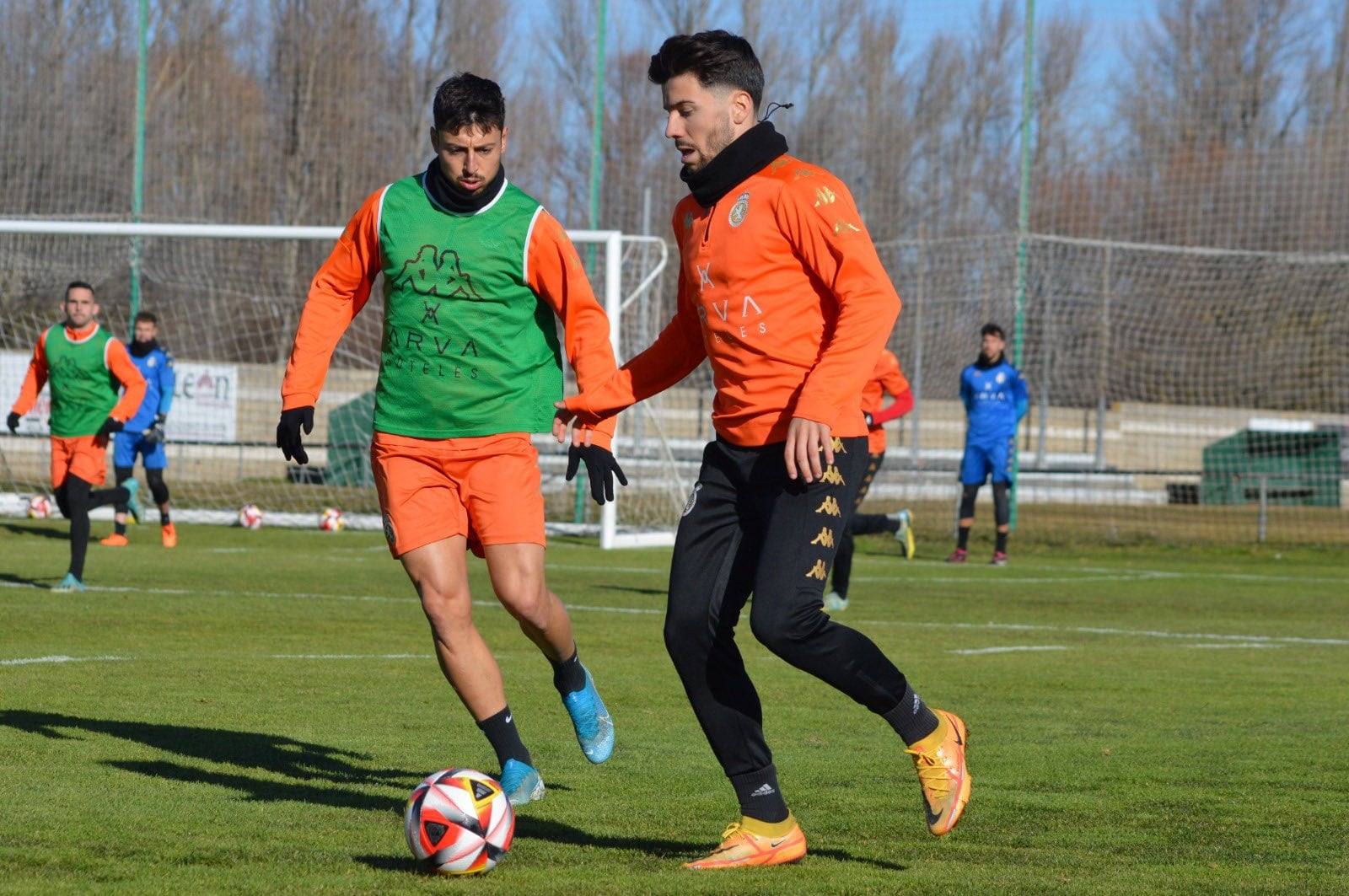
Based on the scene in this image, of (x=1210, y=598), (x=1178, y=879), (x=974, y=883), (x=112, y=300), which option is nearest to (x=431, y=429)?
(x=974, y=883)

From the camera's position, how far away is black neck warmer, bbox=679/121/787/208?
4594 millimetres

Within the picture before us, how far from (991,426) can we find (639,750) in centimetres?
1144

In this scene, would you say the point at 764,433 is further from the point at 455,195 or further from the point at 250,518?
the point at 250,518

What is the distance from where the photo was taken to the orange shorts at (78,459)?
12.2 m

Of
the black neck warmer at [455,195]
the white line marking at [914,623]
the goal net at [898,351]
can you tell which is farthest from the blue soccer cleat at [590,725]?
the goal net at [898,351]

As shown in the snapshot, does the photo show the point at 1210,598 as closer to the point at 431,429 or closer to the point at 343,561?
the point at 343,561

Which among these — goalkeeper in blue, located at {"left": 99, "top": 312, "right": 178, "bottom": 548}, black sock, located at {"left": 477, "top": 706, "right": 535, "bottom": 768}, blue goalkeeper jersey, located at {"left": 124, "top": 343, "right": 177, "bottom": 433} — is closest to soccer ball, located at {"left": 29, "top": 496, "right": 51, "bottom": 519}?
goalkeeper in blue, located at {"left": 99, "top": 312, "right": 178, "bottom": 548}

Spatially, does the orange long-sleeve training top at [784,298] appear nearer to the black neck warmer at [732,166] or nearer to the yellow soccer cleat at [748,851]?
the black neck warmer at [732,166]

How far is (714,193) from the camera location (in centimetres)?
462

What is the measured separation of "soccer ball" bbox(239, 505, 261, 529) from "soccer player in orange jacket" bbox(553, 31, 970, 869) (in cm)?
1556

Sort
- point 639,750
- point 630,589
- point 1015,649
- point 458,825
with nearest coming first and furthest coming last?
point 458,825, point 639,750, point 1015,649, point 630,589

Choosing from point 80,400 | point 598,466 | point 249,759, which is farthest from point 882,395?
point 598,466

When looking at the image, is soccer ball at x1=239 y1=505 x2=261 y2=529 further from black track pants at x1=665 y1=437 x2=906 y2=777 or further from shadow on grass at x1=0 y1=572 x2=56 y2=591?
black track pants at x1=665 y1=437 x2=906 y2=777

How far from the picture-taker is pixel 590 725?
570 centimetres
